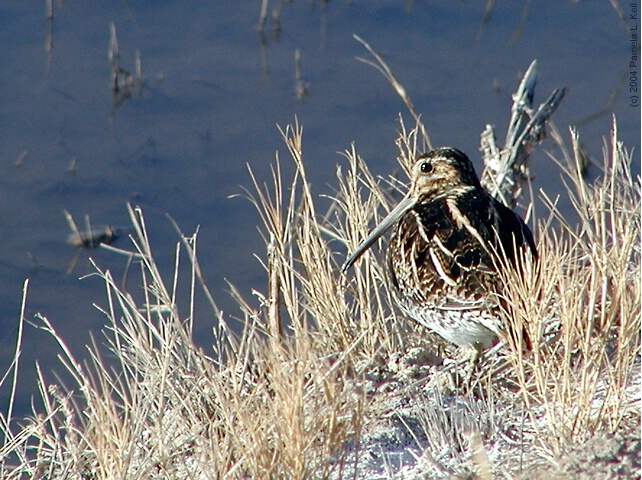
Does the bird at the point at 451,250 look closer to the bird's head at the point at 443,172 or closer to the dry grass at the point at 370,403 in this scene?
the bird's head at the point at 443,172

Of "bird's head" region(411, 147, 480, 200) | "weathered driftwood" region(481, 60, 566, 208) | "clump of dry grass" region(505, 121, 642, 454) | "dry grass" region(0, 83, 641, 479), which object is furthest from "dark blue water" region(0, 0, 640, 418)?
"clump of dry grass" region(505, 121, 642, 454)

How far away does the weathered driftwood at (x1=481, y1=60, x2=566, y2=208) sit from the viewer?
14.8 ft

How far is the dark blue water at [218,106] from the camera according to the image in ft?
19.3

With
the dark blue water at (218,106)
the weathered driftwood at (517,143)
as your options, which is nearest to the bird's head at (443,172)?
the weathered driftwood at (517,143)

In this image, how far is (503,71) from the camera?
7.16 meters

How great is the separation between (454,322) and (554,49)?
4167mm

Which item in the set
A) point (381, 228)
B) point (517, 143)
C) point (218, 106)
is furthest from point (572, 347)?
point (218, 106)

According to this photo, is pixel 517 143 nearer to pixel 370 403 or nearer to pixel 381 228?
pixel 381 228

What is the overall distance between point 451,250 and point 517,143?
985 mm

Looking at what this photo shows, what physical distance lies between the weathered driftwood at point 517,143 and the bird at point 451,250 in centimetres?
45

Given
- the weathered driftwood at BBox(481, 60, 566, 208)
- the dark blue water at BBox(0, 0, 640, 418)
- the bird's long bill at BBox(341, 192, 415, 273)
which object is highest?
the weathered driftwood at BBox(481, 60, 566, 208)

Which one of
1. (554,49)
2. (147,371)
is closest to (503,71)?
(554,49)

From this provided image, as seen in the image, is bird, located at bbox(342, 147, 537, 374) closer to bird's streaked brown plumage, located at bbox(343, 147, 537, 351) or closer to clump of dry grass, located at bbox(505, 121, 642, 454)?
bird's streaked brown plumage, located at bbox(343, 147, 537, 351)

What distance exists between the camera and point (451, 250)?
3682 millimetres
